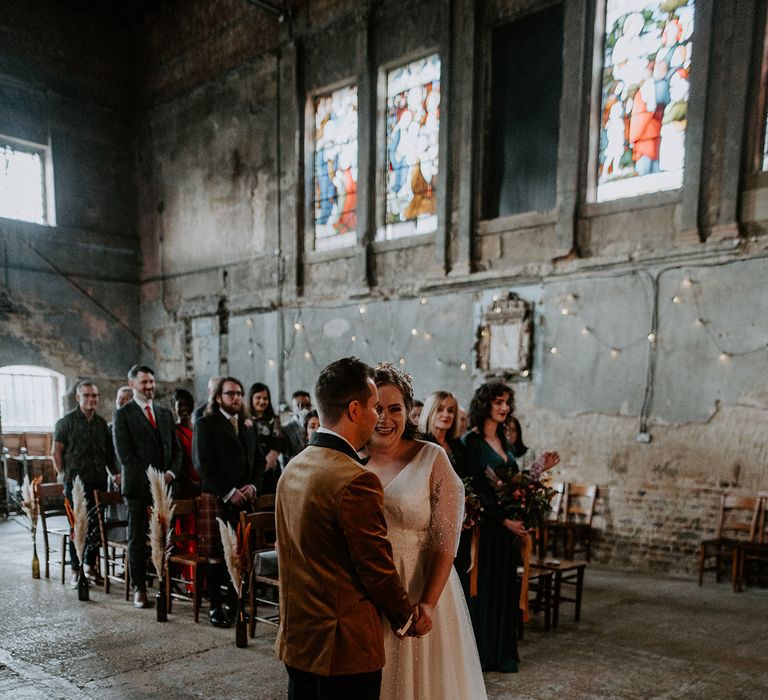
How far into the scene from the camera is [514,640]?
13.8 feet

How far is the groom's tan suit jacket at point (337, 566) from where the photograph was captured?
185 centimetres

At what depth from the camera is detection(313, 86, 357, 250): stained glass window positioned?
11094 millimetres

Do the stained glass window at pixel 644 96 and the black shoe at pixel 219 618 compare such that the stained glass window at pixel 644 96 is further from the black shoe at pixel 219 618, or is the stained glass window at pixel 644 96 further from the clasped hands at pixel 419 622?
the clasped hands at pixel 419 622

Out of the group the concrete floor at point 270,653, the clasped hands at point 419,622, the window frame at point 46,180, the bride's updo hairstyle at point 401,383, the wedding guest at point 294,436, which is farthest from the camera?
the window frame at point 46,180

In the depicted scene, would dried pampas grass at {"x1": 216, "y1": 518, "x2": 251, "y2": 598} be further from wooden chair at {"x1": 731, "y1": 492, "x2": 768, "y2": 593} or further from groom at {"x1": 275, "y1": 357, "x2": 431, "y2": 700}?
wooden chair at {"x1": 731, "y1": 492, "x2": 768, "y2": 593}

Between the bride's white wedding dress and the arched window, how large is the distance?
41.3ft

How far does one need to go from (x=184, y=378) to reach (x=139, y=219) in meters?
4.06

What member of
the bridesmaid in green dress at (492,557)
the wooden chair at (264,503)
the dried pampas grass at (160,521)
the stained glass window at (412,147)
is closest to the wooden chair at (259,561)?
the wooden chair at (264,503)

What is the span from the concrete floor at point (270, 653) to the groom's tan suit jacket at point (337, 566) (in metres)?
2.19

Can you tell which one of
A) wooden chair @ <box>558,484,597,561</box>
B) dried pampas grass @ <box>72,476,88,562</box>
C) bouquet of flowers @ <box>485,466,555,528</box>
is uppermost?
bouquet of flowers @ <box>485,466,555,528</box>

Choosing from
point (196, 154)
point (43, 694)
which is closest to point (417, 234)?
point (196, 154)

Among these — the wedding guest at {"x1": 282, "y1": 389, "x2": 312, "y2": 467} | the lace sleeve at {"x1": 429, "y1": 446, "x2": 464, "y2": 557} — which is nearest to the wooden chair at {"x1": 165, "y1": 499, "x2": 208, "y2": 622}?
the wedding guest at {"x1": 282, "y1": 389, "x2": 312, "y2": 467}

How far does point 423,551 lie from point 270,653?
2.59 metres

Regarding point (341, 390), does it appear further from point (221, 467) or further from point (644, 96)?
point (644, 96)
